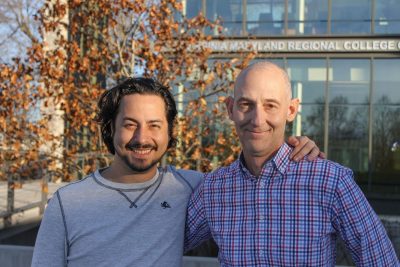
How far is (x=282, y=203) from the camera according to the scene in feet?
6.36

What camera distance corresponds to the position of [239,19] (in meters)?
13.9

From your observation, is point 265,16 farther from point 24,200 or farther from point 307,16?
point 24,200

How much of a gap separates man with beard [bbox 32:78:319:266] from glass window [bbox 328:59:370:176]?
12380mm

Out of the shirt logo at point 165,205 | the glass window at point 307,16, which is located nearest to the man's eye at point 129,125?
the shirt logo at point 165,205

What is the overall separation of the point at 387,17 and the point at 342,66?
1850mm

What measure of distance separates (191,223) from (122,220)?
0.39 m

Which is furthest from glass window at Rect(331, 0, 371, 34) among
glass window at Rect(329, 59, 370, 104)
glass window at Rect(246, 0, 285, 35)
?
glass window at Rect(246, 0, 285, 35)

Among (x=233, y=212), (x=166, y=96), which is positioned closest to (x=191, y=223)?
(x=233, y=212)

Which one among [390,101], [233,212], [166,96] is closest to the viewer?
[233,212]

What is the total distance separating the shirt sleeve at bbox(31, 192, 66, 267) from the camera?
1.92m

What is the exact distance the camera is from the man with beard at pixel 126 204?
1.98 meters

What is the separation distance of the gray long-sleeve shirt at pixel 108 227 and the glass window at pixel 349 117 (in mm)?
12486

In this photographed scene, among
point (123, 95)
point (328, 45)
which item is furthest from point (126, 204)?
point (328, 45)

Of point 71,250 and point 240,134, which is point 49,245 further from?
point 240,134
